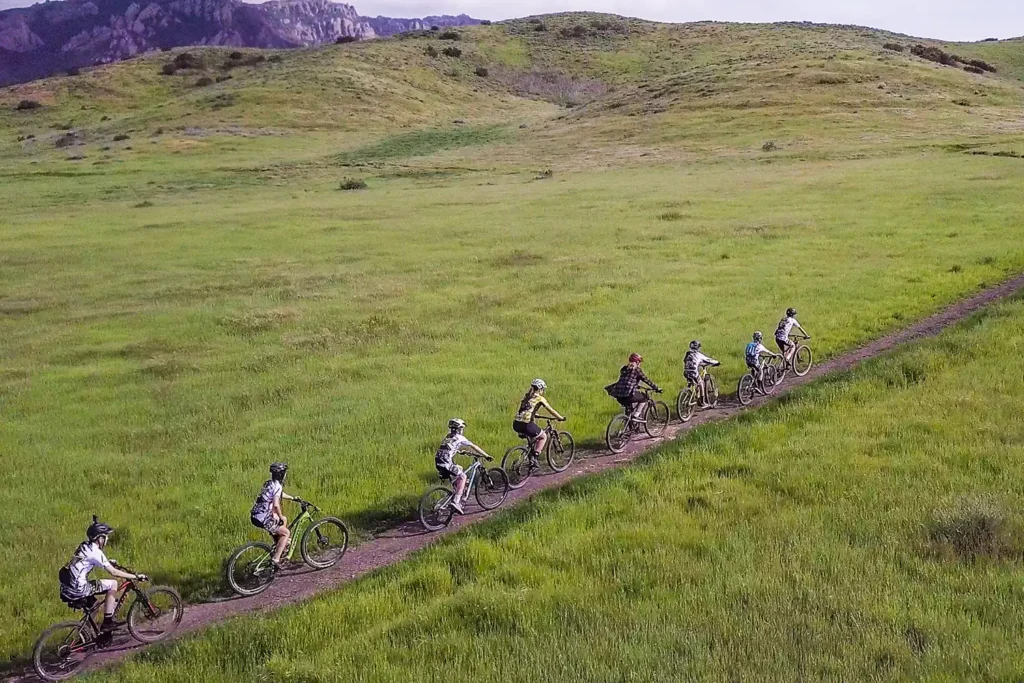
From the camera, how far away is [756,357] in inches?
816

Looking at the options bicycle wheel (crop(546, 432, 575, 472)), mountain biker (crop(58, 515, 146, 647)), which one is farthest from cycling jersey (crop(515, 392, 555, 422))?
mountain biker (crop(58, 515, 146, 647))

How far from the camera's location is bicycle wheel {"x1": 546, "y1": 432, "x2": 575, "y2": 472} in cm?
1683

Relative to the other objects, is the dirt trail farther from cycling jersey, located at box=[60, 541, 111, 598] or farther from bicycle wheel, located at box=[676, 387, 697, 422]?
cycling jersey, located at box=[60, 541, 111, 598]

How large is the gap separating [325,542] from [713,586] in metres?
6.44

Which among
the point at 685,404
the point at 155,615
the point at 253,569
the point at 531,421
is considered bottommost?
the point at 155,615

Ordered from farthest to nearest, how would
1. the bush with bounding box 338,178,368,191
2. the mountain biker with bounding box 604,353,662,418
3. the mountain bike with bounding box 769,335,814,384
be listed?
the bush with bounding box 338,178,368,191, the mountain bike with bounding box 769,335,814,384, the mountain biker with bounding box 604,353,662,418

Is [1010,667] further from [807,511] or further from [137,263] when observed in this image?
[137,263]

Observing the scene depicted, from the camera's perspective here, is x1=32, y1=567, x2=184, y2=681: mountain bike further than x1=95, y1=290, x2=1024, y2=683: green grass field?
Yes

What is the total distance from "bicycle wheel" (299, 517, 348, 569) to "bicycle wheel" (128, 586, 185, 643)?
2.08 m

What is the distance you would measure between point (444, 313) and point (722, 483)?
59.6 feet

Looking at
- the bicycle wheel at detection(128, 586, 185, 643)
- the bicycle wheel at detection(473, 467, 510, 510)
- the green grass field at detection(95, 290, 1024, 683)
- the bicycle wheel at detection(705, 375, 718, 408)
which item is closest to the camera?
the green grass field at detection(95, 290, 1024, 683)

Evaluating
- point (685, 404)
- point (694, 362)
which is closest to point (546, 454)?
point (685, 404)

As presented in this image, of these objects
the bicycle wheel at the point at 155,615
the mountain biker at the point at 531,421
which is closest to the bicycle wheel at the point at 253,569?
the bicycle wheel at the point at 155,615

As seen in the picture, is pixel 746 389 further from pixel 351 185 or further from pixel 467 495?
pixel 351 185
